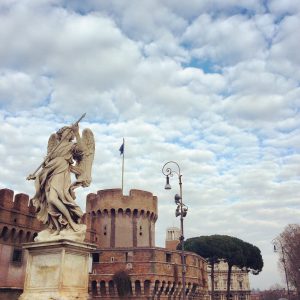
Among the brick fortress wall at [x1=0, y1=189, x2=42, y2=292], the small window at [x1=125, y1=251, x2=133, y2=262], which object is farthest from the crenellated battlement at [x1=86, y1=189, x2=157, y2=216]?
the brick fortress wall at [x1=0, y1=189, x2=42, y2=292]

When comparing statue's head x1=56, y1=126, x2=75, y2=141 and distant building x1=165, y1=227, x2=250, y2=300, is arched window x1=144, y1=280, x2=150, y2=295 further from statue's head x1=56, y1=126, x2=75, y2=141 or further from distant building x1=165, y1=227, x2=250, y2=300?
distant building x1=165, y1=227, x2=250, y2=300

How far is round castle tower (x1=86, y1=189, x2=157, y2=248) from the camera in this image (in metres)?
44.9

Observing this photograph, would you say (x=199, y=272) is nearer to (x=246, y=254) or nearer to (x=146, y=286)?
(x=146, y=286)

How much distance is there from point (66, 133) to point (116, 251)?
3181cm

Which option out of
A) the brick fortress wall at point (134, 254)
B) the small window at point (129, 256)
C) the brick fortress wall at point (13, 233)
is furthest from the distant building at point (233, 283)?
the brick fortress wall at point (13, 233)

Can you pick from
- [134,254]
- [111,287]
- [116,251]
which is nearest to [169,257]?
[134,254]

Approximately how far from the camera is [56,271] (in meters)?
5.58

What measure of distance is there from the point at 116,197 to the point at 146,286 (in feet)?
41.1

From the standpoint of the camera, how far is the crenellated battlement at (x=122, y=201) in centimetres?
4525

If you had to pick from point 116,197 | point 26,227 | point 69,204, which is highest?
point 116,197

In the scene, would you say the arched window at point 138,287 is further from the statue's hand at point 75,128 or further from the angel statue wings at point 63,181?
the statue's hand at point 75,128

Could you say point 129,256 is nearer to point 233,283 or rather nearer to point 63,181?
point 63,181

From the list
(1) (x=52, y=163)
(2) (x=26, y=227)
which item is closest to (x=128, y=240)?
(2) (x=26, y=227)

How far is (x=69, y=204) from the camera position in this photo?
6148 mm
